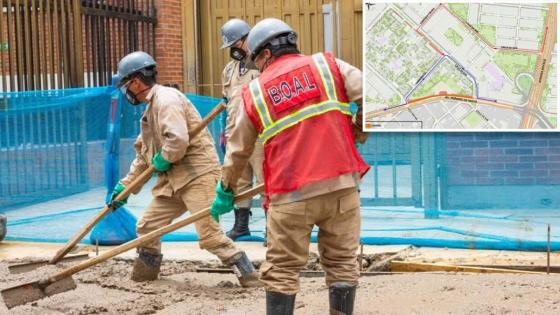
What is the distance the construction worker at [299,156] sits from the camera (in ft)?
17.8

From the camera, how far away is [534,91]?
794 centimetres

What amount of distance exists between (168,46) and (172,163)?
788 cm

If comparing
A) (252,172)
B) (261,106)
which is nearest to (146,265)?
(252,172)

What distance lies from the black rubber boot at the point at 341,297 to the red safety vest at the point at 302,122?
65 centimetres

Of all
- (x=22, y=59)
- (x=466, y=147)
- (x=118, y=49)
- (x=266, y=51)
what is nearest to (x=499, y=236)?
(x=466, y=147)

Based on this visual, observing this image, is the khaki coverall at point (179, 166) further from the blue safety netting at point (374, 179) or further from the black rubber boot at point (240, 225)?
the blue safety netting at point (374, 179)

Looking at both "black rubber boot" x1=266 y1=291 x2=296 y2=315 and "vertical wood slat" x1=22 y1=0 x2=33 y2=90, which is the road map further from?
"vertical wood slat" x1=22 y1=0 x2=33 y2=90

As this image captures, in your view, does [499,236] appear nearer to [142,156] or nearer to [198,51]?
[142,156]

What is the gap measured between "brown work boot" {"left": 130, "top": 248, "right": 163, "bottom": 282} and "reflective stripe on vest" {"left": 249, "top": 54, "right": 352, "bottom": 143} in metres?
2.40

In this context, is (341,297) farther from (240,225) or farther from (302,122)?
(240,225)

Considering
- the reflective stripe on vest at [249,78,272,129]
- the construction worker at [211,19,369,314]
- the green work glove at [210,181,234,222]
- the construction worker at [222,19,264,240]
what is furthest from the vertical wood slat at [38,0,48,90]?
the reflective stripe on vest at [249,78,272,129]

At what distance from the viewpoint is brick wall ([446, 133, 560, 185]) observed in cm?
843

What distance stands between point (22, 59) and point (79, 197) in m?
2.85

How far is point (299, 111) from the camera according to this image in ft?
17.8
